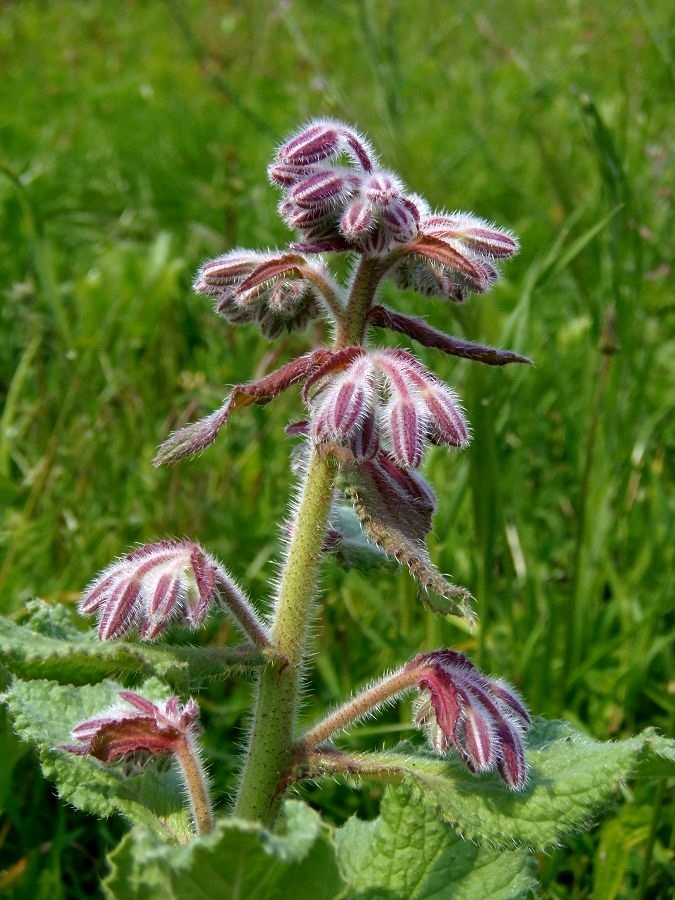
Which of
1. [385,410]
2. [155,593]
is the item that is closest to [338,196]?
[385,410]

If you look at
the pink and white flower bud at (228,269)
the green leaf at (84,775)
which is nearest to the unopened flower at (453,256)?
the pink and white flower bud at (228,269)

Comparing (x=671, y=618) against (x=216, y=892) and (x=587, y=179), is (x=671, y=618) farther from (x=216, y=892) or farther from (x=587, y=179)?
(x=587, y=179)

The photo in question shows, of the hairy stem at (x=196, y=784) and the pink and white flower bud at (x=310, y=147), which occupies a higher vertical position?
the pink and white flower bud at (x=310, y=147)

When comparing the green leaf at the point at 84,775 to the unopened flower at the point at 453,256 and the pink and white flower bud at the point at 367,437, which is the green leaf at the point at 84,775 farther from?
the unopened flower at the point at 453,256

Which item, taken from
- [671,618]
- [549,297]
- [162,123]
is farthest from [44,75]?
[671,618]

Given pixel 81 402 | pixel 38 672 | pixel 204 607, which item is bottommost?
pixel 38 672

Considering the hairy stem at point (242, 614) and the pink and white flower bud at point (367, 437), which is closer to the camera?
the pink and white flower bud at point (367, 437)
